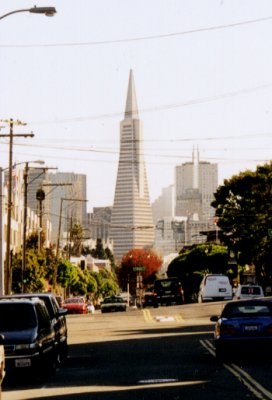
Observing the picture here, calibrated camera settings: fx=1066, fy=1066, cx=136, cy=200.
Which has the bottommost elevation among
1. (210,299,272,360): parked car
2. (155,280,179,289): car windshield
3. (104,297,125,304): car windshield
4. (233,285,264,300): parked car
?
(104,297,125,304): car windshield

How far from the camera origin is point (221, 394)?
18484 mm

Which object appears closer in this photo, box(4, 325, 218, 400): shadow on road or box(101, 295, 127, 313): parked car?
box(4, 325, 218, 400): shadow on road

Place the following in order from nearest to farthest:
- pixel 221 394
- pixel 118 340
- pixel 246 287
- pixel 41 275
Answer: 1. pixel 221 394
2. pixel 118 340
3. pixel 246 287
4. pixel 41 275

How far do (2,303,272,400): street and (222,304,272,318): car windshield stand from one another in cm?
119

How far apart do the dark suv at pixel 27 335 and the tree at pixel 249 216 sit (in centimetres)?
5843

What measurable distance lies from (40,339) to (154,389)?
14.2ft

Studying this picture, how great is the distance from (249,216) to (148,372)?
60.5 meters

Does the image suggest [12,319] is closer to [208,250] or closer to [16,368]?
[16,368]

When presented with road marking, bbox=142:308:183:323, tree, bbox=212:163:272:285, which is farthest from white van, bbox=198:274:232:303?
road marking, bbox=142:308:183:323

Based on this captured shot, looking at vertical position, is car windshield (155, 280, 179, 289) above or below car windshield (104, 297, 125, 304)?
above

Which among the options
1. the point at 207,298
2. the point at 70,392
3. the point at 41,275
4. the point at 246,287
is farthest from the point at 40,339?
the point at 41,275

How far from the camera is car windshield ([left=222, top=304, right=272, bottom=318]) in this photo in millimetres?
27000

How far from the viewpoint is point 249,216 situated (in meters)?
84.0

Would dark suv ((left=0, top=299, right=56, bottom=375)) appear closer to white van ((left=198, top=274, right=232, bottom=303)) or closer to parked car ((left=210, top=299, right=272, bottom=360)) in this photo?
parked car ((left=210, top=299, right=272, bottom=360))
